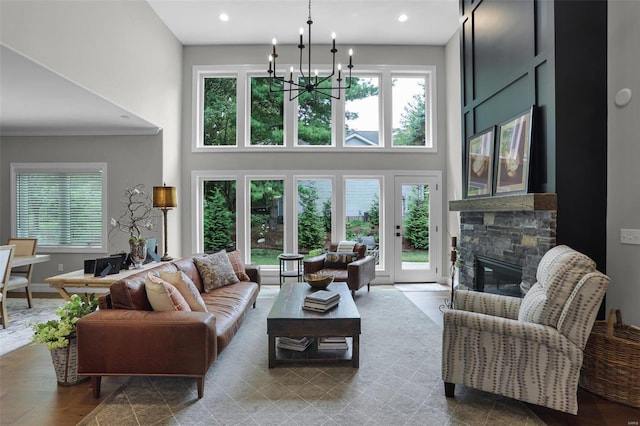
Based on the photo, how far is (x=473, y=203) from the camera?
3596 mm

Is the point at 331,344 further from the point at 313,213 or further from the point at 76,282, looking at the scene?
the point at 313,213

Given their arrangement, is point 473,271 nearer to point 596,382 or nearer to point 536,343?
point 596,382

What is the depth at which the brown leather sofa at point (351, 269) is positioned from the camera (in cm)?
468

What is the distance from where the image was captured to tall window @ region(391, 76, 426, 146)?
20.3 feet

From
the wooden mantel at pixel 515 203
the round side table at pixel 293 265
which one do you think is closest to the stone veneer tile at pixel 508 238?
the wooden mantel at pixel 515 203

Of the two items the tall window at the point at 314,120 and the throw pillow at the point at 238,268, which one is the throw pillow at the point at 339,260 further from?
the tall window at the point at 314,120

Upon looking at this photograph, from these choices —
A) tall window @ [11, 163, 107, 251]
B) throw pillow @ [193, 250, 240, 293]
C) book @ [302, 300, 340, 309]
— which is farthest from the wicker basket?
tall window @ [11, 163, 107, 251]

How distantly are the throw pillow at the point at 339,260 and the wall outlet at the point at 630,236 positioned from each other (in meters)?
3.24

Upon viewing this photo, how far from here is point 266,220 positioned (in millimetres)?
6121

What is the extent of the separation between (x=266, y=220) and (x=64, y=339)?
12.7 feet

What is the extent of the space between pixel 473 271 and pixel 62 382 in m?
3.98

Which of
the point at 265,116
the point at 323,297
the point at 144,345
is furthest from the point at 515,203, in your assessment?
the point at 265,116

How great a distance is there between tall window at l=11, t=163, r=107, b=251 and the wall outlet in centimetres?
632

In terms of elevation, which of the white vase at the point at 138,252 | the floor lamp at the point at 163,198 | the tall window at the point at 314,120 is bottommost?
the white vase at the point at 138,252
